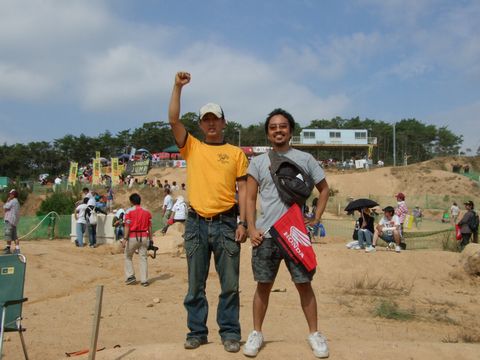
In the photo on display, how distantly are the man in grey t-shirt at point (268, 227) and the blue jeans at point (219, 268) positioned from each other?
7.2 inches

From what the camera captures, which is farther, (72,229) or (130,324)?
(72,229)

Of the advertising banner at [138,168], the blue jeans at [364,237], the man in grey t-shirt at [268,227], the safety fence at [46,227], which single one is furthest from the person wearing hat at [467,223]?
the advertising banner at [138,168]

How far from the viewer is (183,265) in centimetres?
1122

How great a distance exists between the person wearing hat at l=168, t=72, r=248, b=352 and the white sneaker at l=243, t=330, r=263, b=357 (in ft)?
0.61

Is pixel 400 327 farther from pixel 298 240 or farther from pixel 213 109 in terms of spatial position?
pixel 213 109

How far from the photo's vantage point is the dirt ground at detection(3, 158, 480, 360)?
3.77 metres

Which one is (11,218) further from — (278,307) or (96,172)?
(96,172)

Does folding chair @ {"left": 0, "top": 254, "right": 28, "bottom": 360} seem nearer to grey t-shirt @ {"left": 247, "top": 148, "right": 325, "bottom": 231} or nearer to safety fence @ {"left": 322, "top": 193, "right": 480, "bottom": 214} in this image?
grey t-shirt @ {"left": 247, "top": 148, "right": 325, "bottom": 231}

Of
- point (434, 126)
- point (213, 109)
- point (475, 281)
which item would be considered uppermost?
point (434, 126)

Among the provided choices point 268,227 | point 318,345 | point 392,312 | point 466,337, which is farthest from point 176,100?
point 392,312

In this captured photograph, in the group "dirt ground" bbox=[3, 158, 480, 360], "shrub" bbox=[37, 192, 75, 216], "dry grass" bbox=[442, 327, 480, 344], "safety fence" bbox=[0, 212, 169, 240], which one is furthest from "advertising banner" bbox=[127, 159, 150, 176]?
"dry grass" bbox=[442, 327, 480, 344]

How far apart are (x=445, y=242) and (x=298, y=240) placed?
464 inches

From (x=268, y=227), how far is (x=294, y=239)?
9.2 inches

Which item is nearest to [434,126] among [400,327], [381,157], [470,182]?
[381,157]
